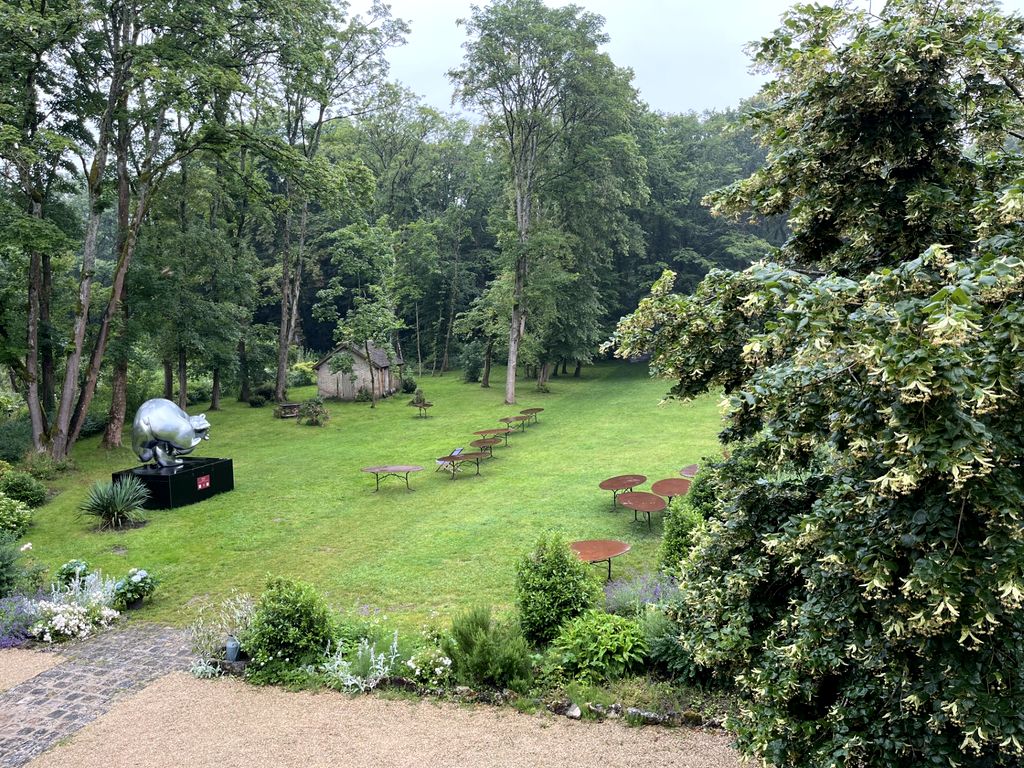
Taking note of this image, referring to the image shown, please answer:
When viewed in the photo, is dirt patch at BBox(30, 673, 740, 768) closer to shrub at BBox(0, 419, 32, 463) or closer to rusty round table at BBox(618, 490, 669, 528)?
rusty round table at BBox(618, 490, 669, 528)

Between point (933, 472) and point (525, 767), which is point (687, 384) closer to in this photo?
point (933, 472)

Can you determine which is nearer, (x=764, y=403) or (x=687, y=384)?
(x=764, y=403)

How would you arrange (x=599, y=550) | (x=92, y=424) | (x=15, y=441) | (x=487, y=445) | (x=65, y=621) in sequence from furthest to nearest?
(x=92, y=424) < (x=487, y=445) < (x=15, y=441) < (x=599, y=550) < (x=65, y=621)

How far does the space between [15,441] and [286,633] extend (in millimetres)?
17603

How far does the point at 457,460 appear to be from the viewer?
17906 mm

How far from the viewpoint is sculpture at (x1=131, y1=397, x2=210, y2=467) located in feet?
50.8

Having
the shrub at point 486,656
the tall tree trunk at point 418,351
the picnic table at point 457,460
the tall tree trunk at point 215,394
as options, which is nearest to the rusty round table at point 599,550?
the shrub at point 486,656

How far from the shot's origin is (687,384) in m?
4.56

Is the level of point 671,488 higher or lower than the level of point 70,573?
higher

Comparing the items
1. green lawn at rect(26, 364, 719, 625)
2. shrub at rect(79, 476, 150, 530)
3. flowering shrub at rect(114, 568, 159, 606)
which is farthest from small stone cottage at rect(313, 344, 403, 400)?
flowering shrub at rect(114, 568, 159, 606)

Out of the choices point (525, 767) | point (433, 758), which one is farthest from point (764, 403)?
point (433, 758)

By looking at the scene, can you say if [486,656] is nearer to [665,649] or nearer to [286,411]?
[665,649]

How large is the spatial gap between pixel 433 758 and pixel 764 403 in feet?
16.0

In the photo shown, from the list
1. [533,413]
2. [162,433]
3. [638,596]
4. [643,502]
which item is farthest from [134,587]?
[533,413]
